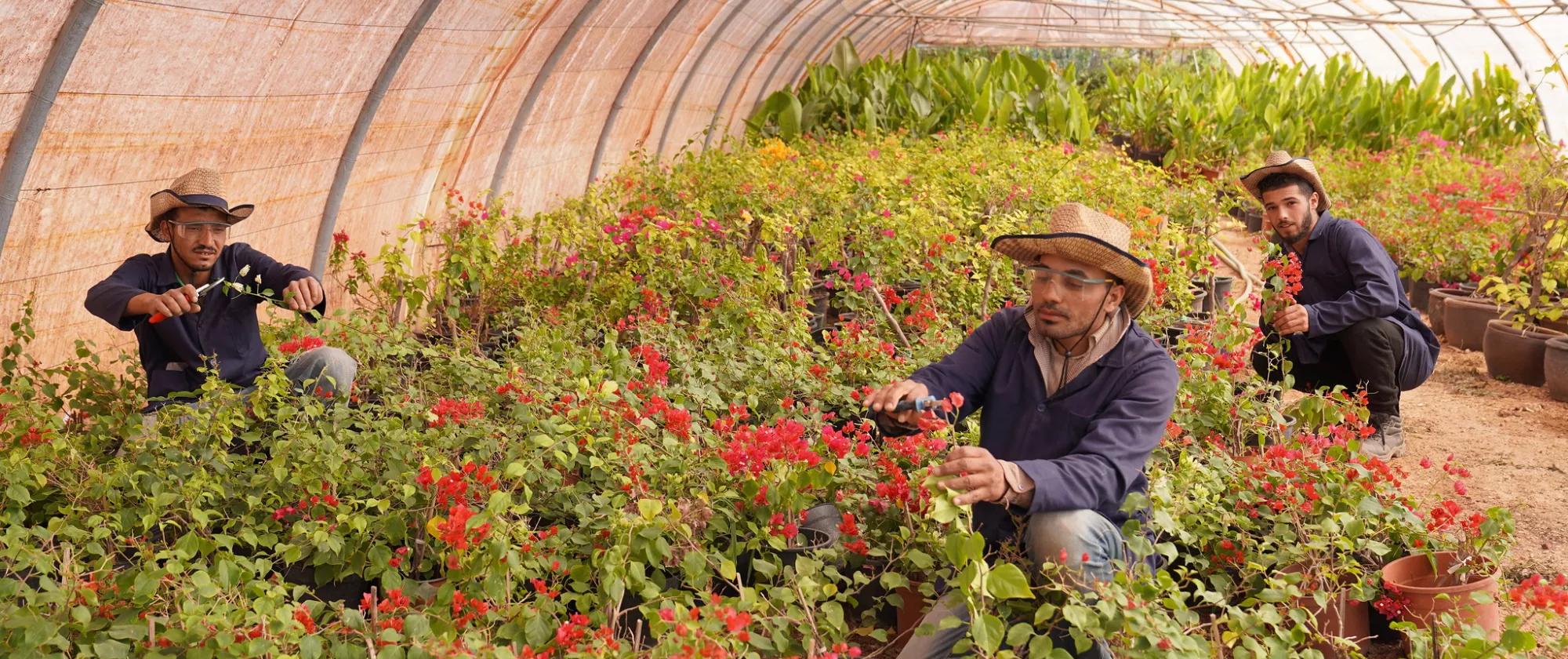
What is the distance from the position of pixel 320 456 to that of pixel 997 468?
1.61 m

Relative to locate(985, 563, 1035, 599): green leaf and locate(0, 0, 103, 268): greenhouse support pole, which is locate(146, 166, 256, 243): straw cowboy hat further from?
locate(985, 563, 1035, 599): green leaf

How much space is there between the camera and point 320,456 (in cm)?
297

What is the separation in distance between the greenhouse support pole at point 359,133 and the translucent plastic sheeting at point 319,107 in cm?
1

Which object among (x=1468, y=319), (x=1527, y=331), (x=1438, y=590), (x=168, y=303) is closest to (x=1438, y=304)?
(x=1468, y=319)

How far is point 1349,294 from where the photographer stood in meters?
4.59

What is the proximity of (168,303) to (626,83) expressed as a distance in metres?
5.17

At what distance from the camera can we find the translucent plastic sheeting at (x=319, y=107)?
3506 millimetres

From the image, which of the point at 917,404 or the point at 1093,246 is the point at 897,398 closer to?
the point at 917,404

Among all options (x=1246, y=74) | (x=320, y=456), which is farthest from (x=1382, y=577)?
(x=1246, y=74)

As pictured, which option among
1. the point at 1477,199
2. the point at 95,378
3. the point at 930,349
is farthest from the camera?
the point at 1477,199

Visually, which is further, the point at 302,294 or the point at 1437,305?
the point at 1437,305

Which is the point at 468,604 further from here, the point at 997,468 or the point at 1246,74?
the point at 1246,74

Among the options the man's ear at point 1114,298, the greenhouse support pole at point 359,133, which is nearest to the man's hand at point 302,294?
the greenhouse support pole at point 359,133

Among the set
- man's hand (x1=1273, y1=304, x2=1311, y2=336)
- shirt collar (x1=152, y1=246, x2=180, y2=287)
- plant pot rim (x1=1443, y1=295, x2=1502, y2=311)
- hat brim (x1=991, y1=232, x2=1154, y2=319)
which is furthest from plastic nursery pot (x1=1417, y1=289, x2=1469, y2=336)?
shirt collar (x1=152, y1=246, x2=180, y2=287)
